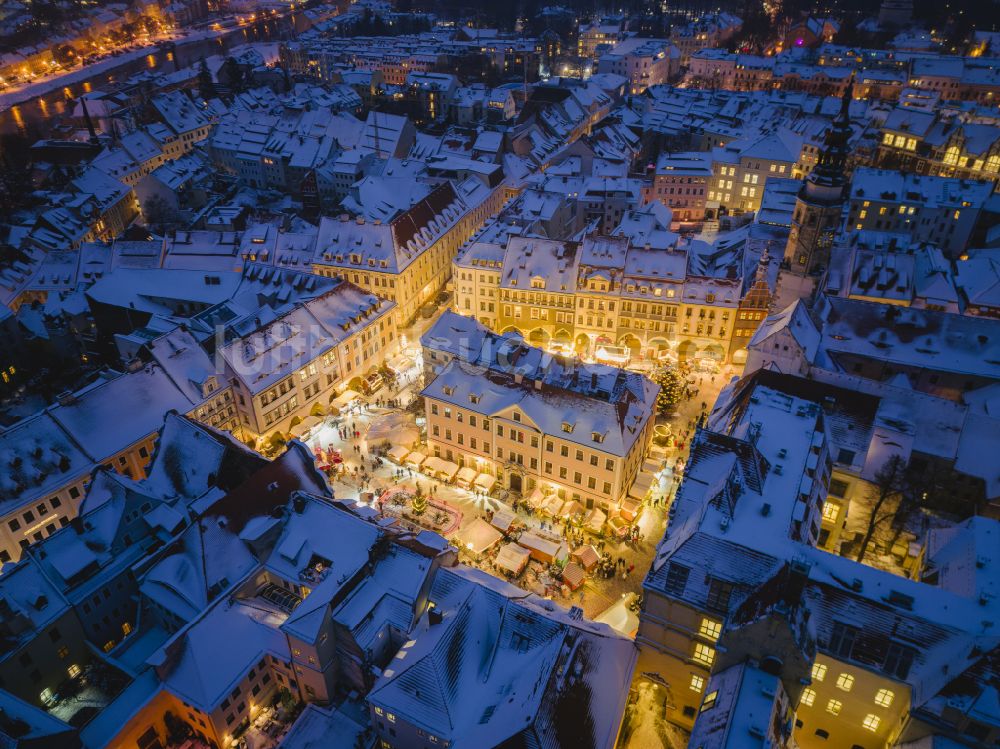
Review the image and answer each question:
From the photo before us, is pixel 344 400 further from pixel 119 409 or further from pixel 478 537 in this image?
pixel 478 537

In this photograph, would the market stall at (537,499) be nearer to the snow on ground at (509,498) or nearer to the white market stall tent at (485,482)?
the snow on ground at (509,498)

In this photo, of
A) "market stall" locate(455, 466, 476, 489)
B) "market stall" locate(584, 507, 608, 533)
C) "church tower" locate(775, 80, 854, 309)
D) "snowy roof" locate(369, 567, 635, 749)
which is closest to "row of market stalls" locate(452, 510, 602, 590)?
"market stall" locate(584, 507, 608, 533)

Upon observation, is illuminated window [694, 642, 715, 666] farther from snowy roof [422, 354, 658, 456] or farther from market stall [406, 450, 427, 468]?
market stall [406, 450, 427, 468]

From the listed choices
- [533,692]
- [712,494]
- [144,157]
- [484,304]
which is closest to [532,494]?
[712,494]

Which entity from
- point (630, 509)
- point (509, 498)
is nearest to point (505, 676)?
point (630, 509)

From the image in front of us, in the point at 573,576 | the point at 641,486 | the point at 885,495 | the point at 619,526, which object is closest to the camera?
the point at 885,495

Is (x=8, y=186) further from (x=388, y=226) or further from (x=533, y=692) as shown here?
(x=533, y=692)
